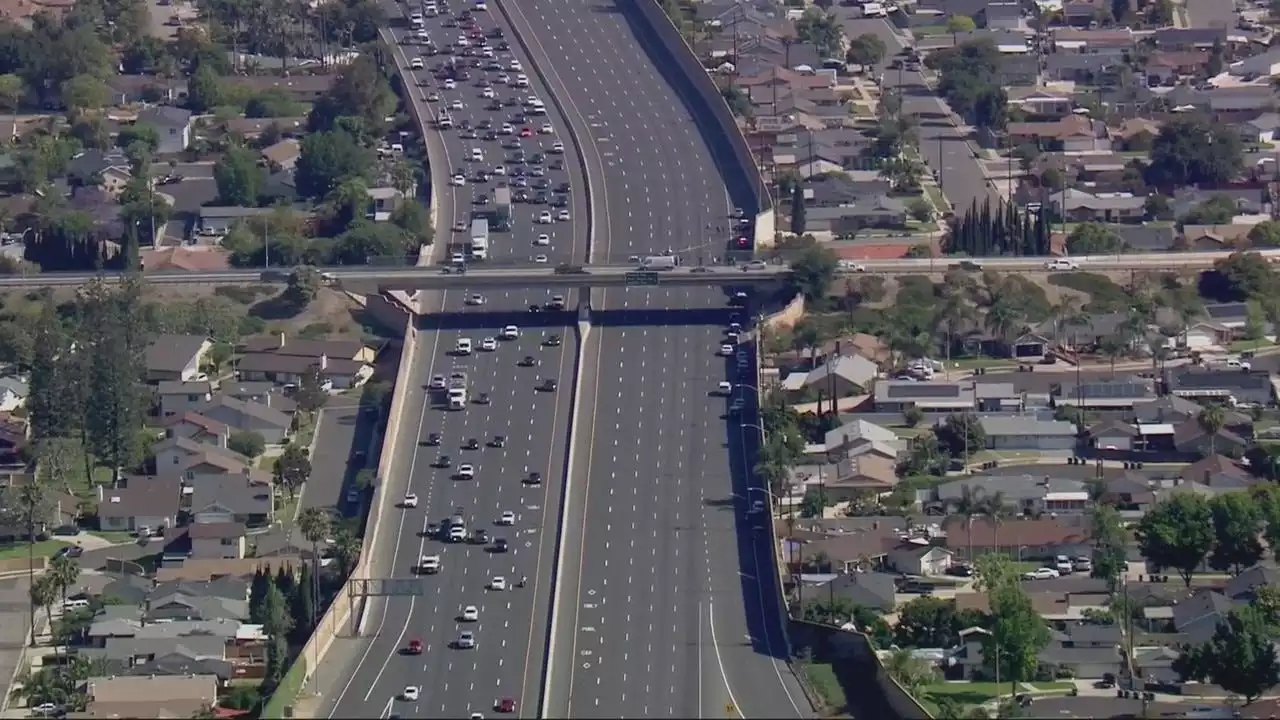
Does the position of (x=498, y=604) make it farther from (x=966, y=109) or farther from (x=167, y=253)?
(x=966, y=109)

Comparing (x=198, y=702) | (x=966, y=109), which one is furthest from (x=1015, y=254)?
(x=198, y=702)

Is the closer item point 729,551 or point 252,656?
point 252,656

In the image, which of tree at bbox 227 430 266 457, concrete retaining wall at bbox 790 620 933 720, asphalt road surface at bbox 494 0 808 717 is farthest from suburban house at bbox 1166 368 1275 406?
tree at bbox 227 430 266 457

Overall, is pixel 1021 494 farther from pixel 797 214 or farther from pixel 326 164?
pixel 326 164

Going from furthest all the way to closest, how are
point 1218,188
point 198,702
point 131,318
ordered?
point 1218,188, point 131,318, point 198,702

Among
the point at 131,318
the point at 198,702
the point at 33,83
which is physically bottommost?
the point at 198,702

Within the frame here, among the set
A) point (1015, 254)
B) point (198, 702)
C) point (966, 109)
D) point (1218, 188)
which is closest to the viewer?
point (198, 702)

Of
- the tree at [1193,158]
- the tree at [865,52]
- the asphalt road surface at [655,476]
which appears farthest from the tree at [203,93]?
the tree at [1193,158]

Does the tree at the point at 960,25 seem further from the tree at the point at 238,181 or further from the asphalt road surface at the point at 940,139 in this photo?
the tree at the point at 238,181

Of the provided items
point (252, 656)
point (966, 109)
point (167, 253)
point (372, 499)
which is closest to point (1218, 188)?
point (966, 109)

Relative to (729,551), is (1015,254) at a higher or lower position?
higher
